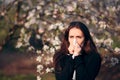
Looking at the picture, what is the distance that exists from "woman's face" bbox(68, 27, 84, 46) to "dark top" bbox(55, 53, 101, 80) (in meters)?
0.19

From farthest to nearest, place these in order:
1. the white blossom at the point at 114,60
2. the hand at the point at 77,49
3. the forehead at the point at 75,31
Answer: the white blossom at the point at 114,60 → the forehead at the point at 75,31 → the hand at the point at 77,49

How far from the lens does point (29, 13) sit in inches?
386

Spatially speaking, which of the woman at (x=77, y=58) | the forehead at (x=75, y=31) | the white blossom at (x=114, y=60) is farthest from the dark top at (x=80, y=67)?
the white blossom at (x=114, y=60)

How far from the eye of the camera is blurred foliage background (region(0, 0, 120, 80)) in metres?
8.11

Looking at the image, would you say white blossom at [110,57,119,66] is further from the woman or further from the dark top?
the dark top

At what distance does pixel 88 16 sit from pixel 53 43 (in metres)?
1.39

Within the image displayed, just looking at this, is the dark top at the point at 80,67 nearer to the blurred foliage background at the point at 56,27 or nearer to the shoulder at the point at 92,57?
the shoulder at the point at 92,57

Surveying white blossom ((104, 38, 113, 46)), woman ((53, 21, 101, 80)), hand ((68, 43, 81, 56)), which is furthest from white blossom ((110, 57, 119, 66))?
hand ((68, 43, 81, 56))

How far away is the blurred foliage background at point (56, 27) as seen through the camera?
8109 millimetres

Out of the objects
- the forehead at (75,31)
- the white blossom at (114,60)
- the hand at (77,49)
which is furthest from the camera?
the white blossom at (114,60)

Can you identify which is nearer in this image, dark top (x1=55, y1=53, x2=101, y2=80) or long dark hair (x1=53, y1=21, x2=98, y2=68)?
dark top (x1=55, y1=53, x2=101, y2=80)

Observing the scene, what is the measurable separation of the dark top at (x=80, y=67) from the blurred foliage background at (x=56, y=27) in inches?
105

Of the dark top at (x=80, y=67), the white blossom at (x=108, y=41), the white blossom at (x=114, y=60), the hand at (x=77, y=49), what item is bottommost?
the dark top at (x=80, y=67)

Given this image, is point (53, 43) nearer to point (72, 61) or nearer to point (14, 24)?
point (14, 24)
